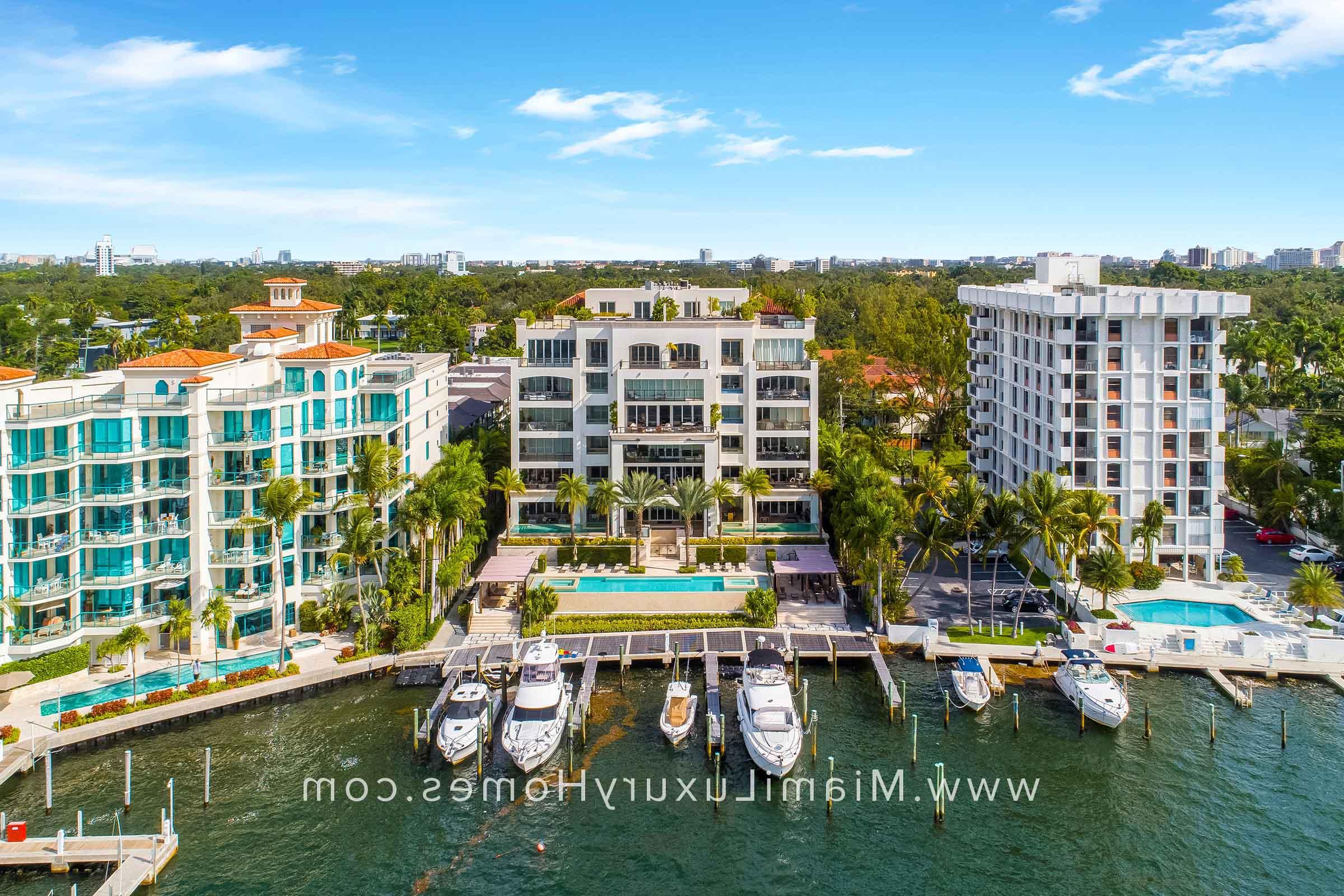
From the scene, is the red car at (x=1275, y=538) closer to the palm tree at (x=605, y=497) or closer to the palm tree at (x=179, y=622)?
the palm tree at (x=605, y=497)

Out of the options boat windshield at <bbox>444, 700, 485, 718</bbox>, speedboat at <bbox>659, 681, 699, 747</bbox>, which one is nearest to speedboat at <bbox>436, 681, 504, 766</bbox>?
boat windshield at <bbox>444, 700, 485, 718</bbox>

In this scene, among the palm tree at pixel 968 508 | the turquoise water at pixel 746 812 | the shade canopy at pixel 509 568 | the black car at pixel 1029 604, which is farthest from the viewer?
the shade canopy at pixel 509 568

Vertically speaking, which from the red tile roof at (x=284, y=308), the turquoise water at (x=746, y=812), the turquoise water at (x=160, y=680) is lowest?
the turquoise water at (x=746, y=812)

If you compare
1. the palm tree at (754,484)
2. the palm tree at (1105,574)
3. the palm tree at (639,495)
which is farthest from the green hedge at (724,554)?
the palm tree at (1105,574)

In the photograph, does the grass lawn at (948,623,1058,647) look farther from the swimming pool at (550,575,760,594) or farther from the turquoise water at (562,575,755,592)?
the turquoise water at (562,575,755,592)

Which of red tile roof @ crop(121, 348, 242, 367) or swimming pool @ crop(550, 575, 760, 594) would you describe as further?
swimming pool @ crop(550, 575, 760, 594)

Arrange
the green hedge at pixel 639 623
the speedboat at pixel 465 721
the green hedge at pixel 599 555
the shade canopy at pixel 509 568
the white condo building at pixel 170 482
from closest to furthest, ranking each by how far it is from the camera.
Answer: the speedboat at pixel 465 721, the white condo building at pixel 170 482, the green hedge at pixel 639 623, the shade canopy at pixel 509 568, the green hedge at pixel 599 555

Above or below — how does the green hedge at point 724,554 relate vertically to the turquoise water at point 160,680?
above

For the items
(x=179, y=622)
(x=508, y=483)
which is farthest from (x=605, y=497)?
(x=179, y=622)

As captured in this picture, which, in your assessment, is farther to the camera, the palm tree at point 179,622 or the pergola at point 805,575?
the pergola at point 805,575
